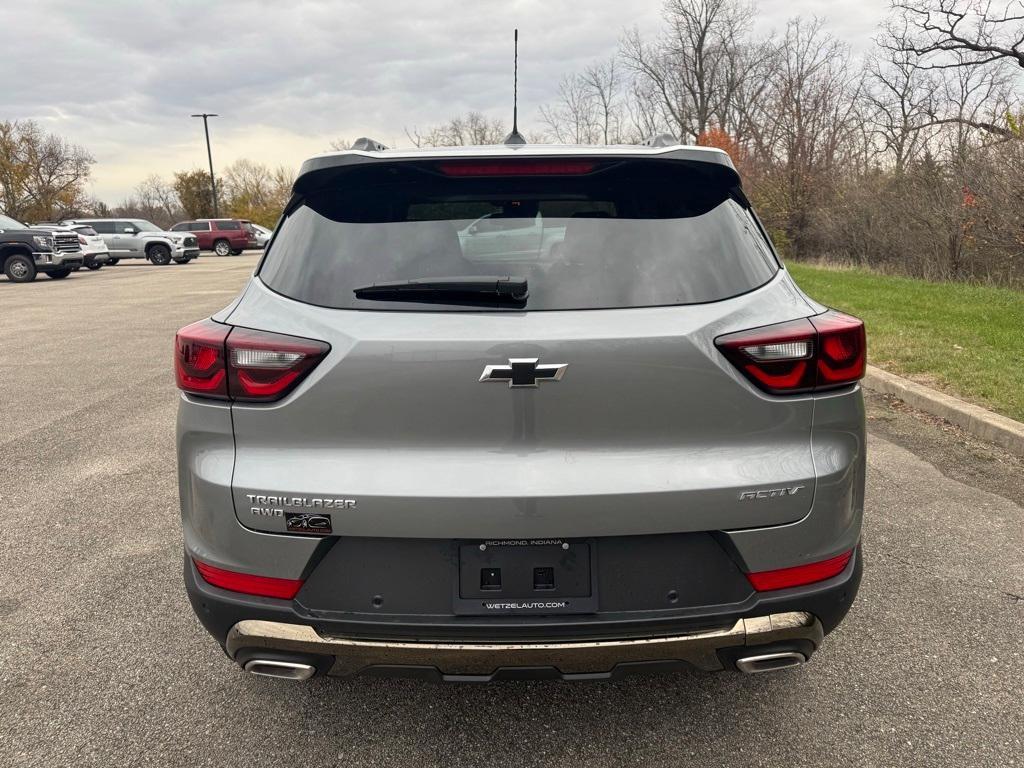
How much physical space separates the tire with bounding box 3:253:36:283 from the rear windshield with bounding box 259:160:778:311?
2504 cm

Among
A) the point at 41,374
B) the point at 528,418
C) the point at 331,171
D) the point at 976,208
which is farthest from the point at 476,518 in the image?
the point at 976,208

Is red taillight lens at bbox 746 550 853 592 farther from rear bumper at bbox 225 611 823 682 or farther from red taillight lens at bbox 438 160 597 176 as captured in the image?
red taillight lens at bbox 438 160 597 176

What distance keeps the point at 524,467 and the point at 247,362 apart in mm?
793

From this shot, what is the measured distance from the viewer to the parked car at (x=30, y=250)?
22.1 meters

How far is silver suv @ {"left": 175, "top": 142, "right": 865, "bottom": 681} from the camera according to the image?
6.09 ft

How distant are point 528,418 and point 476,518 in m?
0.29

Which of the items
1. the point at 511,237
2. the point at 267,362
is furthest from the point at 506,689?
the point at 511,237

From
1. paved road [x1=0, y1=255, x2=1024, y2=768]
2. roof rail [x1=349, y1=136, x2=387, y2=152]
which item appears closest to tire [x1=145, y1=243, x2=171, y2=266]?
paved road [x1=0, y1=255, x2=1024, y2=768]

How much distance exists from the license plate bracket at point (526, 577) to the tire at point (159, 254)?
35656mm

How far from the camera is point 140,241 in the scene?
110ft

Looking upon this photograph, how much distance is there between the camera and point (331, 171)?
84.5 inches

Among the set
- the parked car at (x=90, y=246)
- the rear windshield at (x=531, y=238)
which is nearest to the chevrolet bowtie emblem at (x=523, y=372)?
the rear windshield at (x=531, y=238)

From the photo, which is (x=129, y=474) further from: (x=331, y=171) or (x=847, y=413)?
(x=847, y=413)

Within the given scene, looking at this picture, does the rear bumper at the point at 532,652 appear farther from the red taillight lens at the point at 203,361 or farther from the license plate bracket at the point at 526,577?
the red taillight lens at the point at 203,361
